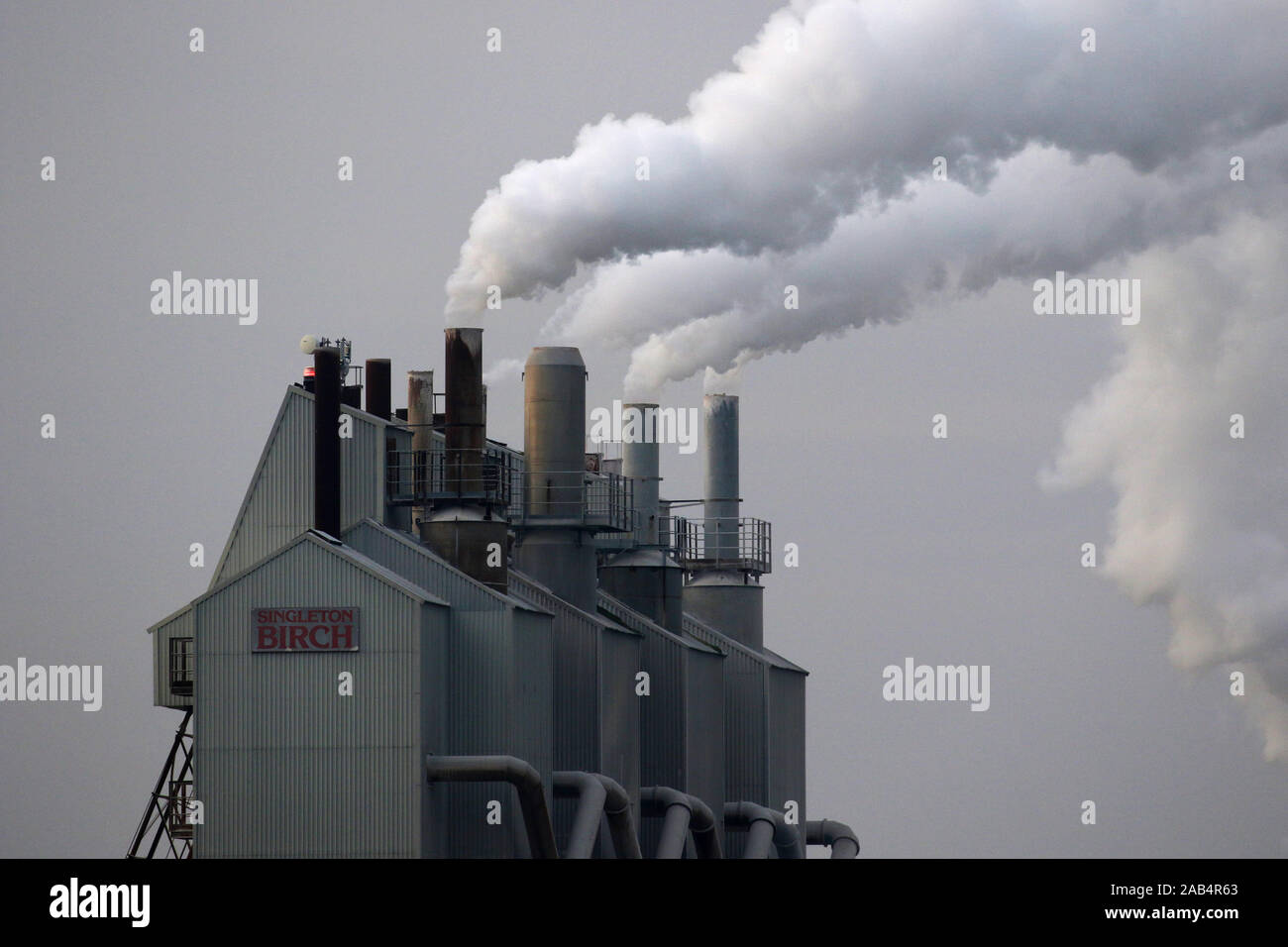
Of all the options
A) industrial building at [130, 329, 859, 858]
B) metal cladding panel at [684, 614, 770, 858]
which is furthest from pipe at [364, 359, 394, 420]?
metal cladding panel at [684, 614, 770, 858]

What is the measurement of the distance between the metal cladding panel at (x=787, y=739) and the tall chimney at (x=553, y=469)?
1546 centimetres

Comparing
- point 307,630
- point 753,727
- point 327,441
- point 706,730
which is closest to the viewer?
point 307,630

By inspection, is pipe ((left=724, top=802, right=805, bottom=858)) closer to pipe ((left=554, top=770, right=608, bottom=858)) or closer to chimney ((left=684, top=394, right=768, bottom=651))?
chimney ((left=684, top=394, right=768, bottom=651))

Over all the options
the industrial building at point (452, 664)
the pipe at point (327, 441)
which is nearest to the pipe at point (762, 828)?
the industrial building at point (452, 664)

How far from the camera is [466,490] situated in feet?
197

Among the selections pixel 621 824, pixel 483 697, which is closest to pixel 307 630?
pixel 483 697

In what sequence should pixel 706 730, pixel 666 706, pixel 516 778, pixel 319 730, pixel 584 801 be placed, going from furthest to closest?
pixel 706 730 → pixel 666 706 → pixel 584 801 → pixel 516 778 → pixel 319 730

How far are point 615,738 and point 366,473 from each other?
9289 mm

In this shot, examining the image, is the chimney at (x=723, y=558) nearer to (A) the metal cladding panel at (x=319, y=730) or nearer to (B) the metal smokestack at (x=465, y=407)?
(B) the metal smokestack at (x=465, y=407)

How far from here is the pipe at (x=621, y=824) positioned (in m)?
61.9

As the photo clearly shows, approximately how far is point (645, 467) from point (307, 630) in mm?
30220

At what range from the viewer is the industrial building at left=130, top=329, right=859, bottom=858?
2114 inches

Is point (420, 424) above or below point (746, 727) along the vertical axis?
above

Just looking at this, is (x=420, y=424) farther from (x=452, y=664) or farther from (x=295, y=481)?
(x=452, y=664)
